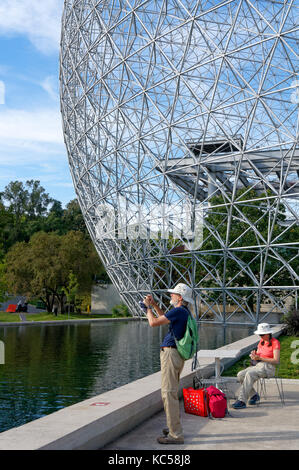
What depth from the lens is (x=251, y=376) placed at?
23.5 feet

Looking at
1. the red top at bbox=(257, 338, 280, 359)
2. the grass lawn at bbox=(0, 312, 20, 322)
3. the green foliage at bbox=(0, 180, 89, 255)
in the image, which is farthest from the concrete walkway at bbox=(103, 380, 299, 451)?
the green foliage at bbox=(0, 180, 89, 255)

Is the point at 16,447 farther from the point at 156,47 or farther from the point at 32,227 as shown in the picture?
the point at 32,227

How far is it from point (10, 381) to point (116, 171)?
17.9 meters

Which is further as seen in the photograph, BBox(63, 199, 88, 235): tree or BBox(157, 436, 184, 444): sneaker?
BBox(63, 199, 88, 235): tree

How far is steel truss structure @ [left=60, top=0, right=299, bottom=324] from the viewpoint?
880 inches

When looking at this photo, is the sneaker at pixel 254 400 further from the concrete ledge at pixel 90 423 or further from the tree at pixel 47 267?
the tree at pixel 47 267

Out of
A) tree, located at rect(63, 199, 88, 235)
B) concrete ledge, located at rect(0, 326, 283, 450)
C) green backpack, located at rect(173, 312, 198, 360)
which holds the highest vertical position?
tree, located at rect(63, 199, 88, 235)

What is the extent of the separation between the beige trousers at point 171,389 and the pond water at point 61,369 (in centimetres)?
288

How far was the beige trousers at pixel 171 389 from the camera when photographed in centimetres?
505

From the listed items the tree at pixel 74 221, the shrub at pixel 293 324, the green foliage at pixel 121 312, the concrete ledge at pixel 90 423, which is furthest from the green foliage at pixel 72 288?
the concrete ledge at pixel 90 423

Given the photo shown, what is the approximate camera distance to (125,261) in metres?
29.7

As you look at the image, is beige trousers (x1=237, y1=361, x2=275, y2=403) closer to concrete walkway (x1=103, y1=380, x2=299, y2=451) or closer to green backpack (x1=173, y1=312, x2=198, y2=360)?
concrete walkway (x1=103, y1=380, x2=299, y2=451)

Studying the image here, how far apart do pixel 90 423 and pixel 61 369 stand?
7530mm

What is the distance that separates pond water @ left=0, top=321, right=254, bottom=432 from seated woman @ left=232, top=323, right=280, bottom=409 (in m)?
2.93
